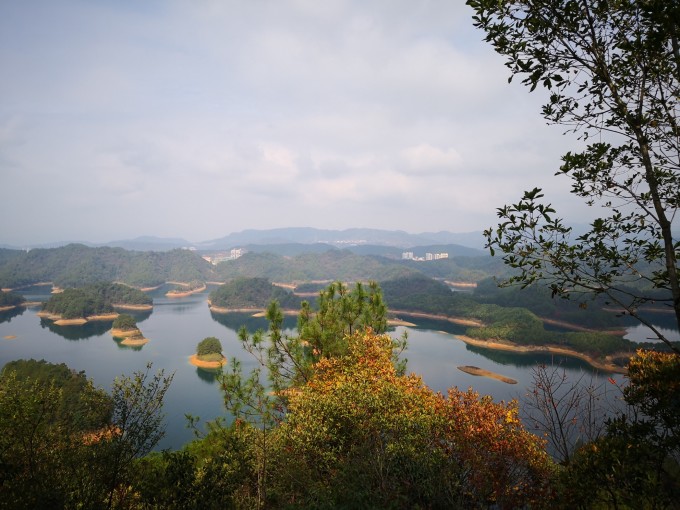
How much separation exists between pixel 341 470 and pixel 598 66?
22.7ft

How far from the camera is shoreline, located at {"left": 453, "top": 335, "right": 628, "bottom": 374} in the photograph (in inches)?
1877

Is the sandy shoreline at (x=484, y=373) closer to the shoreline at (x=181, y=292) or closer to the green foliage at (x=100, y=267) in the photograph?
the shoreline at (x=181, y=292)

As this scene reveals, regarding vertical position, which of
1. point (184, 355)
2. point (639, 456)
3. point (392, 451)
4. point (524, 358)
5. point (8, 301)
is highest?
point (639, 456)

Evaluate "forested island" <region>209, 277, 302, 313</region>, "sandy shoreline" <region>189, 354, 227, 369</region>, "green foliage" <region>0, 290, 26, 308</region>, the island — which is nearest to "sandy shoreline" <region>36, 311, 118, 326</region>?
the island

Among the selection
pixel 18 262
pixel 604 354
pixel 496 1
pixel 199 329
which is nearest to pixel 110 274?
pixel 18 262

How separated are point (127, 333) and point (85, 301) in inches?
1158

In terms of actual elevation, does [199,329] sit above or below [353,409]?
below

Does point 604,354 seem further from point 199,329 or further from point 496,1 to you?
point 199,329

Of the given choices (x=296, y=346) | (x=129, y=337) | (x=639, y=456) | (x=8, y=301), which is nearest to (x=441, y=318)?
(x=129, y=337)

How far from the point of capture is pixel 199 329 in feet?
257

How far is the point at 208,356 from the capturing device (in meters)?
53.7

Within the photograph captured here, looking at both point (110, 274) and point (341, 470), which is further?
point (110, 274)

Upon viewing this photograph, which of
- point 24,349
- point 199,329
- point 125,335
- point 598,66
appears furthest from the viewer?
point 199,329

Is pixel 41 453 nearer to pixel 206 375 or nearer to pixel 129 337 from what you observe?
pixel 206 375
